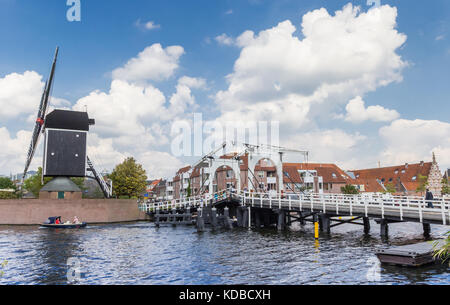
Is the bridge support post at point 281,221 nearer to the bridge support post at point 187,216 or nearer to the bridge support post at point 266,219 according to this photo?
the bridge support post at point 266,219

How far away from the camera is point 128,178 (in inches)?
2228

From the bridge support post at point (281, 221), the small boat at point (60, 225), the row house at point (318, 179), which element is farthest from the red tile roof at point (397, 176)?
the small boat at point (60, 225)

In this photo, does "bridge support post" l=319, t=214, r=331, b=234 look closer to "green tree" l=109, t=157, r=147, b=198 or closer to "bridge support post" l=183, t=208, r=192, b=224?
"bridge support post" l=183, t=208, r=192, b=224

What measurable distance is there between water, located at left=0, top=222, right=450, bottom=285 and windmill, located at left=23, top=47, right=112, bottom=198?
728 inches

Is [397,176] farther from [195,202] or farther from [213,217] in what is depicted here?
[213,217]

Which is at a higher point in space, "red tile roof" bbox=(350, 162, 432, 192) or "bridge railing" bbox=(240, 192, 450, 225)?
"red tile roof" bbox=(350, 162, 432, 192)

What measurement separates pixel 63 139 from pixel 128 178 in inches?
505

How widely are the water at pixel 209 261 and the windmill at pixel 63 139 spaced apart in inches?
728

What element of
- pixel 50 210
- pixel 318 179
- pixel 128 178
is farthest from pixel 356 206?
pixel 318 179

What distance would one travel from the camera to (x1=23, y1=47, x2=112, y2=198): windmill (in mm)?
45938

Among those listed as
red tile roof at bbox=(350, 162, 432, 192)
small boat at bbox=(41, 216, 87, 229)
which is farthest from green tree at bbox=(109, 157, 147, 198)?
red tile roof at bbox=(350, 162, 432, 192)

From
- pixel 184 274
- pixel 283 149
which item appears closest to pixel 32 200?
pixel 283 149

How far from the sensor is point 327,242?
82.6 ft
